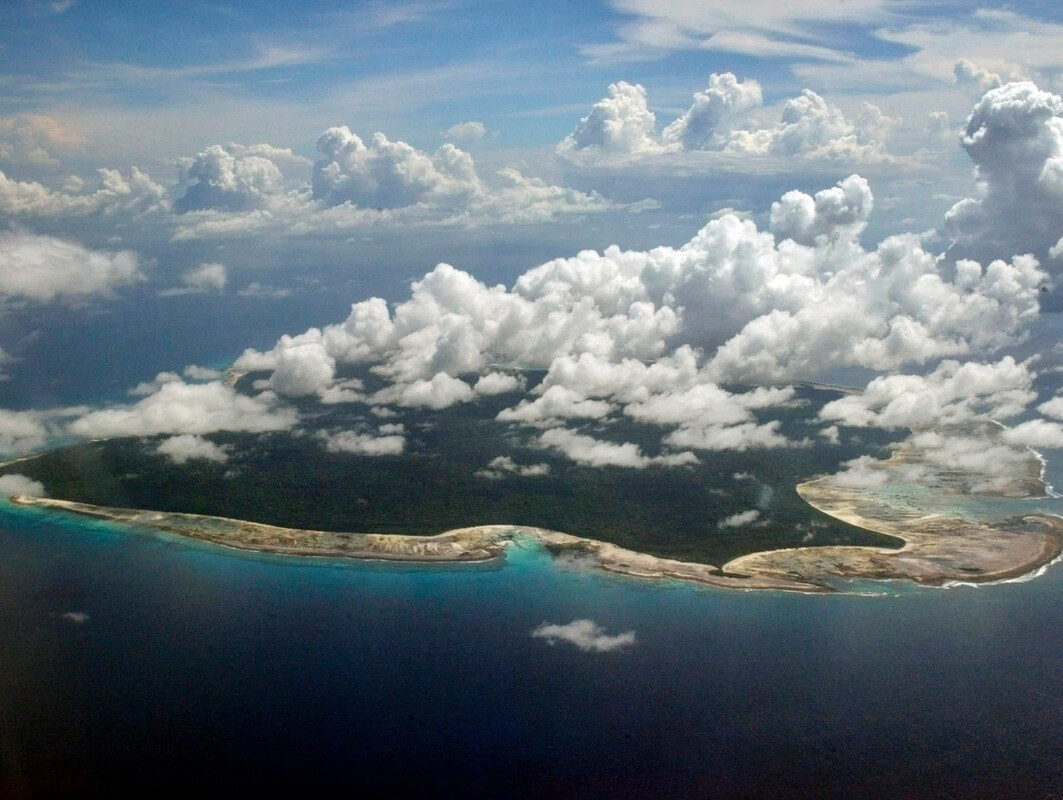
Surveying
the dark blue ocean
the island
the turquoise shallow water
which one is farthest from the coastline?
the turquoise shallow water

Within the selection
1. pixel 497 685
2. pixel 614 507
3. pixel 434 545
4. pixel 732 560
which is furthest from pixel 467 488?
pixel 497 685

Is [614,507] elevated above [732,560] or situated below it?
above

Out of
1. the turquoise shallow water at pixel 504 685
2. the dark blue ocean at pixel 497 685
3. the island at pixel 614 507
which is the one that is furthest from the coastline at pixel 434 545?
the turquoise shallow water at pixel 504 685

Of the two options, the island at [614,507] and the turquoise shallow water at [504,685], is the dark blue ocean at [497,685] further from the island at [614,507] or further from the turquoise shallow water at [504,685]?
the island at [614,507]

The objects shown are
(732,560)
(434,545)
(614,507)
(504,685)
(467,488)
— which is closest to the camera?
(504,685)

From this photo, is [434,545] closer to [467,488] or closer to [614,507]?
[467,488]

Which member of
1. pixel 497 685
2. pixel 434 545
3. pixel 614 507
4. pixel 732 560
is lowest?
pixel 497 685
